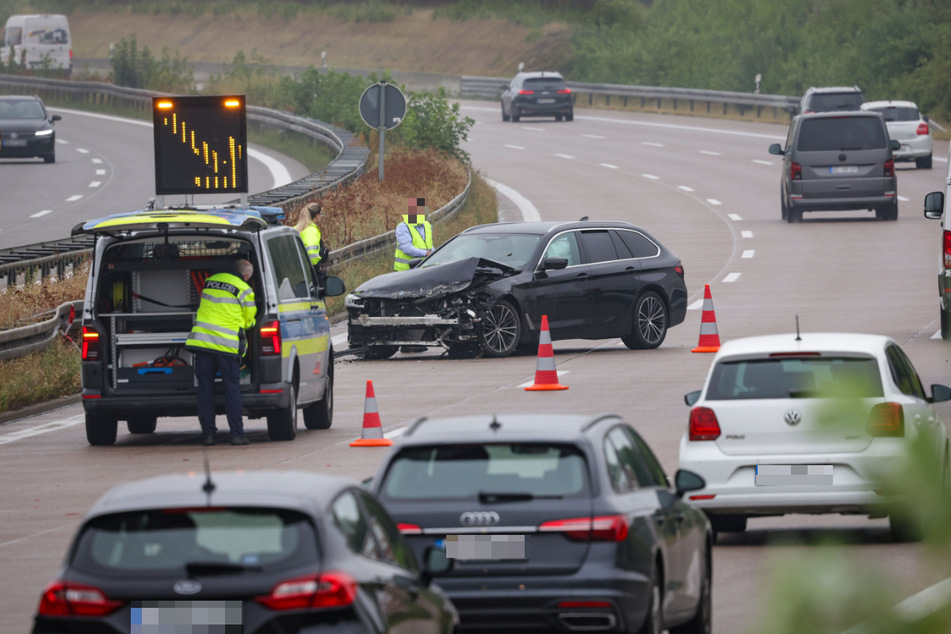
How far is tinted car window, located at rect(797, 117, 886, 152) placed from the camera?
34.2 m

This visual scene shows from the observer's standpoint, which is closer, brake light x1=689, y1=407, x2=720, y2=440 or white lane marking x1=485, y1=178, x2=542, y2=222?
brake light x1=689, y1=407, x2=720, y2=440

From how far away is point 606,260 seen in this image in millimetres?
21375

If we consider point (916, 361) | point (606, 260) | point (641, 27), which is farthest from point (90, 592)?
point (641, 27)

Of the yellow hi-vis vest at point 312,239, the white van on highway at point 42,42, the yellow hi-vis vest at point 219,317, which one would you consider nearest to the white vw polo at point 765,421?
the yellow hi-vis vest at point 219,317

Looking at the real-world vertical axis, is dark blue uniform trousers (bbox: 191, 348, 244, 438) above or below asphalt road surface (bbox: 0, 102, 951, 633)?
above

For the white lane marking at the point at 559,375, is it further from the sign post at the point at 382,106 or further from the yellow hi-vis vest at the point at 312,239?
the sign post at the point at 382,106

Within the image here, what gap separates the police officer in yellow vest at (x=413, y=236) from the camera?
76.6ft

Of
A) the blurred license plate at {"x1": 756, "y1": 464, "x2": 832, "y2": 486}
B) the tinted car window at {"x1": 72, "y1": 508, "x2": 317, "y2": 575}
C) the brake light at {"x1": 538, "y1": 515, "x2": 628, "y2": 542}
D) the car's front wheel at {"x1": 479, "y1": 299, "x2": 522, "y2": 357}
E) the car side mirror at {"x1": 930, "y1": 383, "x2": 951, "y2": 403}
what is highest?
the tinted car window at {"x1": 72, "y1": 508, "x2": 317, "y2": 575}

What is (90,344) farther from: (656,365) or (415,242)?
(415,242)

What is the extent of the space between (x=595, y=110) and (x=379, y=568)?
217 feet

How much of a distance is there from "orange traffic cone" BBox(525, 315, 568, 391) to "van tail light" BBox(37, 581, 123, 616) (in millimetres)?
12714

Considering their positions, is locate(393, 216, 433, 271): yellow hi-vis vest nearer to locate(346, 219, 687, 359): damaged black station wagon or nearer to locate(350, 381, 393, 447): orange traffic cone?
locate(346, 219, 687, 359): damaged black station wagon

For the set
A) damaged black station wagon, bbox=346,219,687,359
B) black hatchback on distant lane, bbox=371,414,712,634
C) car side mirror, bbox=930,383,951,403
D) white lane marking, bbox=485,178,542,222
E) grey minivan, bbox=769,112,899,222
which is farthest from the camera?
white lane marking, bbox=485,178,542,222

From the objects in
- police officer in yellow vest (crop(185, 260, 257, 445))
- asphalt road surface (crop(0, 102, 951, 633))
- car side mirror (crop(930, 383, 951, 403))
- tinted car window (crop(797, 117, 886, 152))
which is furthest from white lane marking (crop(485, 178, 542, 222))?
car side mirror (crop(930, 383, 951, 403))
